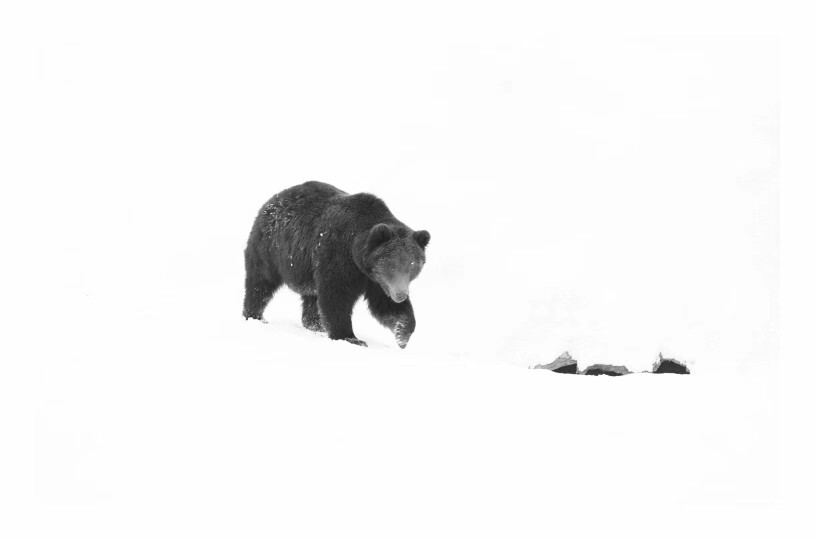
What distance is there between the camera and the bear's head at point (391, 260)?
769 cm

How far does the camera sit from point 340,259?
26.8 feet

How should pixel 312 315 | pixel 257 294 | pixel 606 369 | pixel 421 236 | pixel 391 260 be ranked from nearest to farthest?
1. pixel 391 260
2. pixel 421 236
3. pixel 312 315
4. pixel 257 294
5. pixel 606 369

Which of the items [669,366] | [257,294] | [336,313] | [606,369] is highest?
[257,294]

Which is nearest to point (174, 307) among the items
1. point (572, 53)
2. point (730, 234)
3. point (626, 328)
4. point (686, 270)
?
point (626, 328)

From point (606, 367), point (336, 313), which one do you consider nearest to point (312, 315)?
point (336, 313)

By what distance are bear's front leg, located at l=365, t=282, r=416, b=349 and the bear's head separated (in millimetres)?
487

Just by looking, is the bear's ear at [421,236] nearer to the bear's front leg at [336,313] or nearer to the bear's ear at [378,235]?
the bear's ear at [378,235]

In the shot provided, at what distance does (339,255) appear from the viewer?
26.8 feet

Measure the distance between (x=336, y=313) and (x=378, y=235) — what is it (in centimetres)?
102

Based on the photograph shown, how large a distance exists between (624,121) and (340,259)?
33.2 ft

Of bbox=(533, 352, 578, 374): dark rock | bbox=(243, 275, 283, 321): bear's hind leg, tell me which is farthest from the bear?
bbox=(533, 352, 578, 374): dark rock

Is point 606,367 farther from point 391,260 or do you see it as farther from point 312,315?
point 391,260

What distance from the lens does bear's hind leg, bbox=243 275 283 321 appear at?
962 centimetres

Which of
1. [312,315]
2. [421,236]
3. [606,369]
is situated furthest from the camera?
[606,369]
